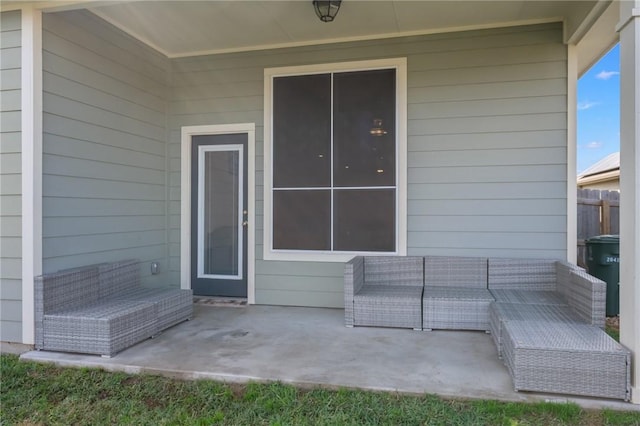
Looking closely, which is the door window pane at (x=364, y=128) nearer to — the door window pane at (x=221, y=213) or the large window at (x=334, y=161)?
the large window at (x=334, y=161)

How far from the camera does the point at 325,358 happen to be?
3174 mm

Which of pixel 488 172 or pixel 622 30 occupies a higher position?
pixel 622 30

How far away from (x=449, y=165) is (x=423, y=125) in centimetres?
50

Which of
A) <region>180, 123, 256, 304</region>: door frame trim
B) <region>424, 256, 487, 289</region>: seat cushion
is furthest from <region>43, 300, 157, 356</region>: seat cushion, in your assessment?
<region>424, 256, 487, 289</region>: seat cushion

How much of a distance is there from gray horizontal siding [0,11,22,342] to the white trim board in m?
0.06

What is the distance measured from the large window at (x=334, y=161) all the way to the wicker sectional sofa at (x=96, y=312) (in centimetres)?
148

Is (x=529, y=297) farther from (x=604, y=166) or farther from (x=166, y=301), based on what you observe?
(x=604, y=166)

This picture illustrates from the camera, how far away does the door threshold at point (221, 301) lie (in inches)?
194

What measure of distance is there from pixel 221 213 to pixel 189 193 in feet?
1.52

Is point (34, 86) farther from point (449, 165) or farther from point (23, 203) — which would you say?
point (449, 165)

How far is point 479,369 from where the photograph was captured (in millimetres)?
2943

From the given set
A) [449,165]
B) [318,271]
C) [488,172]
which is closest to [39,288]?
[318,271]

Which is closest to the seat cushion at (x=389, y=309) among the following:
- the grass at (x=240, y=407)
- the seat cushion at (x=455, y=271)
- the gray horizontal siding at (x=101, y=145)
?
the seat cushion at (x=455, y=271)

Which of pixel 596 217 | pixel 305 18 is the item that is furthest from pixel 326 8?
pixel 596 217
